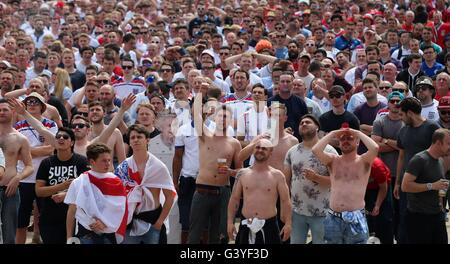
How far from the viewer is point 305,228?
11445mm

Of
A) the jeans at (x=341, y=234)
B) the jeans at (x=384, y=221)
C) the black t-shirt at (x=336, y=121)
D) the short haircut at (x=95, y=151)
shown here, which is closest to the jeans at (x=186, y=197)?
the black t-shirt at (x=336, y=121)

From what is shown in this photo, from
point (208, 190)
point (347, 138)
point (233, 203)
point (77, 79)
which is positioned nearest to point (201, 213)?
point (208, 190)

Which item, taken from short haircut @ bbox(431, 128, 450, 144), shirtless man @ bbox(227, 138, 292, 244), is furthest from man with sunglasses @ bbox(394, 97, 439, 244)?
shirtless man @ bbox(227, 138, 292, 244)

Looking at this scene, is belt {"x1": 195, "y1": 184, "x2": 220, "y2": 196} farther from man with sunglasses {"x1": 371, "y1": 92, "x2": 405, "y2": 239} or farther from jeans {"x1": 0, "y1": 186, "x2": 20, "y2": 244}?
man with sunglasses {"x1": 371, "y1": 92, "x2": 405, "y2": 239}

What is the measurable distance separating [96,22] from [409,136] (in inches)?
582

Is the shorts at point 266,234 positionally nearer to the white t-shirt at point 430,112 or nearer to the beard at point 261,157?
the beard at point 261,157

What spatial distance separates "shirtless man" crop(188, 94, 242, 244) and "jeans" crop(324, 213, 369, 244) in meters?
1.47

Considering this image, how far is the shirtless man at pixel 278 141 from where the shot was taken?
11.9 metres

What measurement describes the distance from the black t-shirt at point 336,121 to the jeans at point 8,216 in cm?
394

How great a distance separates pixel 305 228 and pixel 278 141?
3.85 ft

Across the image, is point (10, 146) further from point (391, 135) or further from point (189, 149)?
point (391, 135)

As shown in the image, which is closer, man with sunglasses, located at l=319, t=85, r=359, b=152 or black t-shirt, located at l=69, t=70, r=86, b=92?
man with sunglasses, located at l=319, t=85, r=359, b=152

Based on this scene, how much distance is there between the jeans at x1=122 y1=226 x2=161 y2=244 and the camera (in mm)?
10680

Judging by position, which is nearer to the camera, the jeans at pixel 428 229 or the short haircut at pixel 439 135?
the short haircut at pixel 439 135
